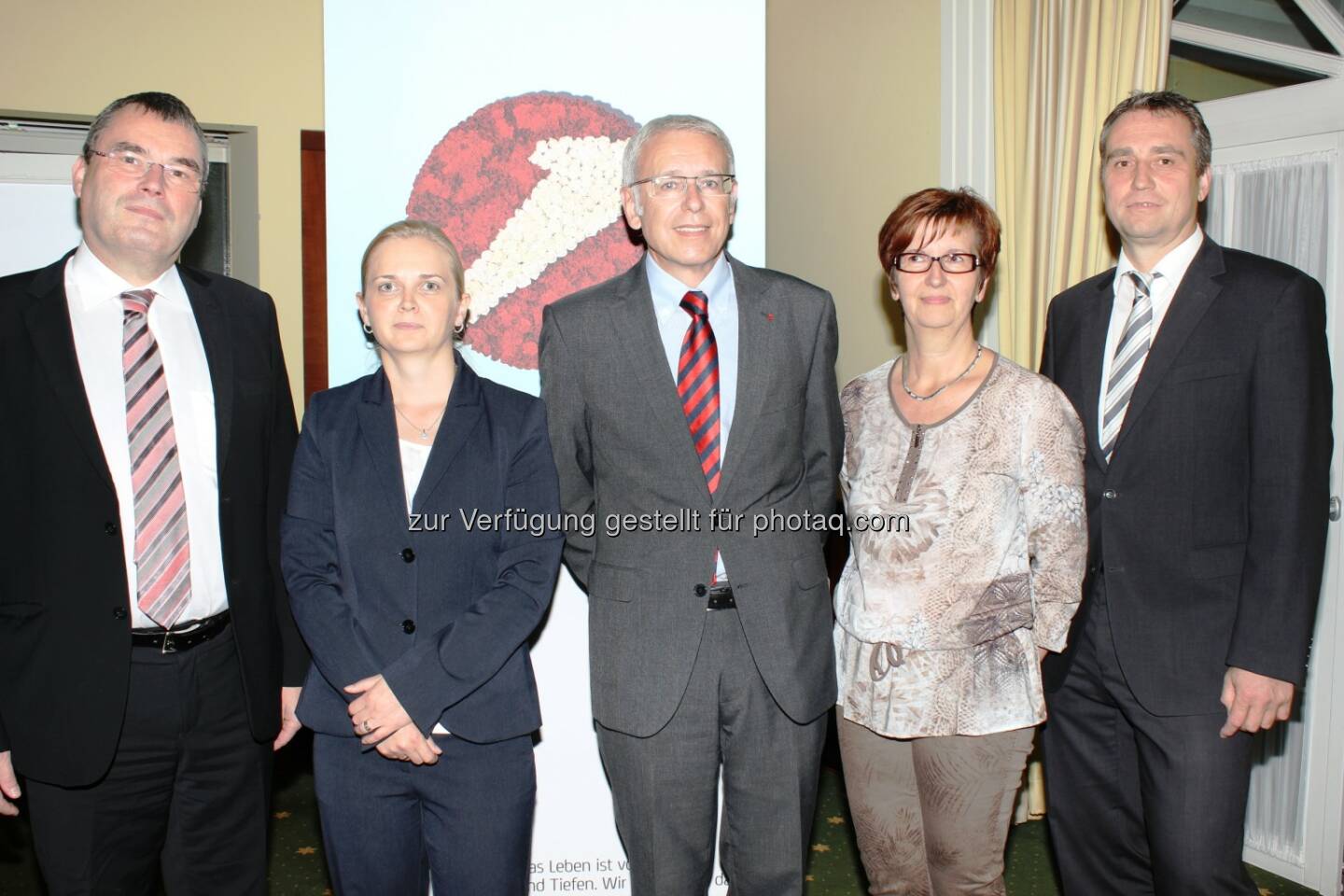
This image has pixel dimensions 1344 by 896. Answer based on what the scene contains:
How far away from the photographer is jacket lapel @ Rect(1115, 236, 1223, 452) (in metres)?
2.28

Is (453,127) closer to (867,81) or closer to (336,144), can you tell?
(336,144)

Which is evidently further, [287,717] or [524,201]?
[524,201]

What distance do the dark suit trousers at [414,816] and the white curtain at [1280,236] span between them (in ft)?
8.22

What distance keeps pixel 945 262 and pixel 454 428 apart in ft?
3.51

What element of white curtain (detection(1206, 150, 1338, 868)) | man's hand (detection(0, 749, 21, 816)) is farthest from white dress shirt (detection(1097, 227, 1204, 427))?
man's hand (detection(0, 749, 21, 816))

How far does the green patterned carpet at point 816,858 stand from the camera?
3260 millimetres

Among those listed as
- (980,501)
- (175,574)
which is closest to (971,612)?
(980,501)

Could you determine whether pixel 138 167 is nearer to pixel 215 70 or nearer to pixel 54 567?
pixel 54 567

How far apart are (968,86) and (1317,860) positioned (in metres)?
2.68

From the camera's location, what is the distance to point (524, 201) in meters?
2.86

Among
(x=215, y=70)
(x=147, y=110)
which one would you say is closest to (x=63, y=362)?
(x=147, y=110)

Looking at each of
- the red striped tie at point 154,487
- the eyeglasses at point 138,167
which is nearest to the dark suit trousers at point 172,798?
the red striped tie at point 154,487

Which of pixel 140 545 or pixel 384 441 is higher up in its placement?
pixel 384 441

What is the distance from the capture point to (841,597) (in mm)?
2406
